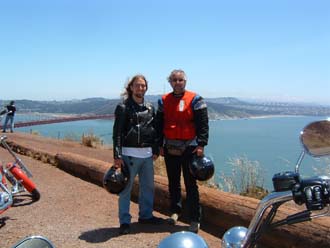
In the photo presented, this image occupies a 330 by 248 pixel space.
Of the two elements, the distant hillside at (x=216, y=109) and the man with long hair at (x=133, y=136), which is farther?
the distant hillside at (x=216, y=109)

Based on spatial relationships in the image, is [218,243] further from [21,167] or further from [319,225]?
[21,167]

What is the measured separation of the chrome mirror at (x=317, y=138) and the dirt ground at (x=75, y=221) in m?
3.61

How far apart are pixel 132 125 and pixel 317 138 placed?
3.77m

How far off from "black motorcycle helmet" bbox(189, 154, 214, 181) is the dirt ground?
2.69ft

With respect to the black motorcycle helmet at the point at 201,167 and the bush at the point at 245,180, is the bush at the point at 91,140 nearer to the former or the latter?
the bush at the point at 245,180

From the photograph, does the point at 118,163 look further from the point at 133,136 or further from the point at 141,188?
the point at 141,188

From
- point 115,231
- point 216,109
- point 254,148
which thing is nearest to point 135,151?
point 115,231

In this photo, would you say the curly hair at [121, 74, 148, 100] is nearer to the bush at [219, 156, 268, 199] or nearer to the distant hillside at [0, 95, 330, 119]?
the bush at [219, 156, 268, 199]

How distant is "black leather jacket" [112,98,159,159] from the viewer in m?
5.39

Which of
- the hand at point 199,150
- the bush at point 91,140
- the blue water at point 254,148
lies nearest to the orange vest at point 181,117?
the hand at point 199,150

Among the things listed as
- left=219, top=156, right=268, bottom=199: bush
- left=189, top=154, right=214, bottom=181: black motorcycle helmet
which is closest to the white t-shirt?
left=189, top=154, right=214, bottom=181: black motorcycle helmet

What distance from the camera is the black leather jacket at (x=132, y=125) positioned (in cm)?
539

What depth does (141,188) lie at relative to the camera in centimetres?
583

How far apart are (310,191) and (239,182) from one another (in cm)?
627
